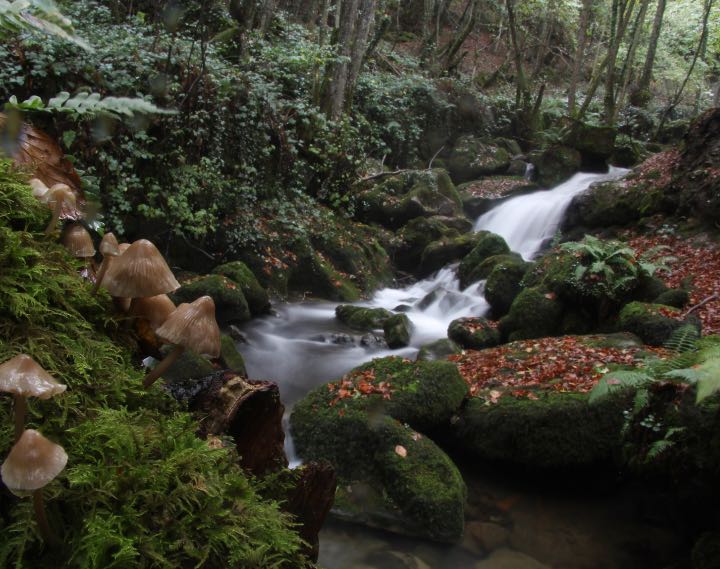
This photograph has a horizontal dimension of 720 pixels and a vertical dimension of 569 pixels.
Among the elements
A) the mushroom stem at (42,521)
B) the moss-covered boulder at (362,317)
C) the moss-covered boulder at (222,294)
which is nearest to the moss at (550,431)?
the moss-covered boulder at (362,317)

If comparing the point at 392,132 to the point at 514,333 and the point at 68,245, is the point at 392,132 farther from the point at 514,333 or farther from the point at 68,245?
the point at 68,245

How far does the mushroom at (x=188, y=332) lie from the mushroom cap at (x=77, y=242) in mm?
480

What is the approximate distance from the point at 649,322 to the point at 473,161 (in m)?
13.9

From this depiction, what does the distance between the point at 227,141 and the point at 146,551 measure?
976 centimetres

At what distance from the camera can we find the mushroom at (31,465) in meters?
0.97

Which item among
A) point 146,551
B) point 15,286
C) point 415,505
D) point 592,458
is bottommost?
point 415,505

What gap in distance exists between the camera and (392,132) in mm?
18766

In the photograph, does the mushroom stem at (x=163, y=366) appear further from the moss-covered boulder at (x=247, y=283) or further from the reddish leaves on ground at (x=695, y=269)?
the reddish leaves on ground at (x=695, y=269)

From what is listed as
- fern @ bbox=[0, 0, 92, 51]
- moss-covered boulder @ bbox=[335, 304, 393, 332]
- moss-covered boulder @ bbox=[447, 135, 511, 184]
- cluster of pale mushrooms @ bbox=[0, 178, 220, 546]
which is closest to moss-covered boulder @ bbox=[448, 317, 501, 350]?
moss-covered boulder @ bbox=[335, 304, 393, 332]

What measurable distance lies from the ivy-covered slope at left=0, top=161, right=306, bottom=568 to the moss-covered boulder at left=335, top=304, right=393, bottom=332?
30.6 ft

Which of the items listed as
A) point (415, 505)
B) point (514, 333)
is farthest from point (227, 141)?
point (415, 505)

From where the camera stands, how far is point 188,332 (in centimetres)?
160

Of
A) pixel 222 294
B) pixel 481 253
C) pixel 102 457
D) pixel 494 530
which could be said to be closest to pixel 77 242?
pixel 102 457

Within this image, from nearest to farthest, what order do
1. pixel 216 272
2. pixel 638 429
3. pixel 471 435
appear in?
pixel 638 429
pixel 471 435
pixel 216 272
